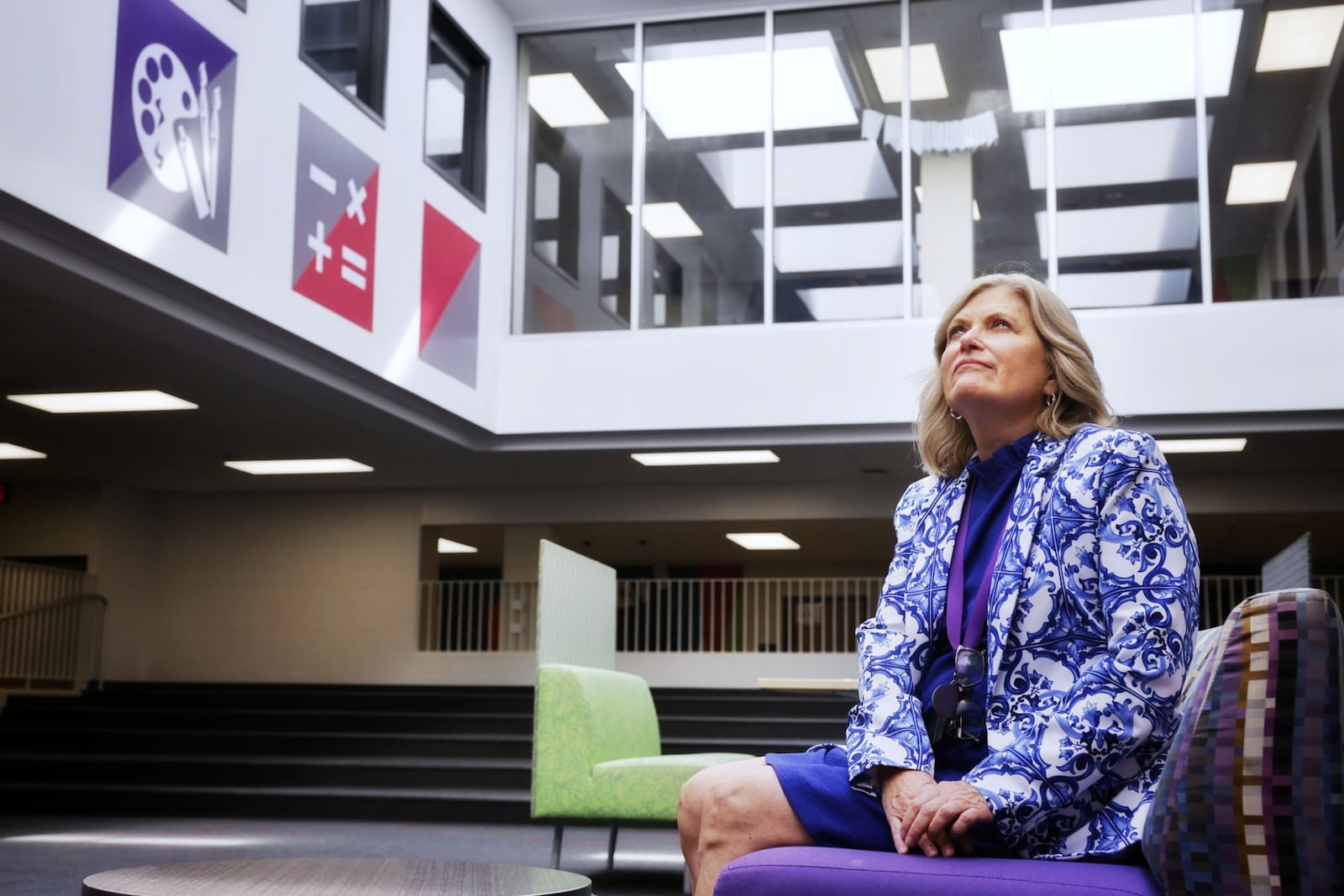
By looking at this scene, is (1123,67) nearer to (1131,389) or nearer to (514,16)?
(1131,389)

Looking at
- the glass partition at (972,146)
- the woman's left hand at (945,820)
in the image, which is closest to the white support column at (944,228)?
the glass partition at (972,146)

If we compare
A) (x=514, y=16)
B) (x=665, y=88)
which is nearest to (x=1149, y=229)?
(x=665, y=88)

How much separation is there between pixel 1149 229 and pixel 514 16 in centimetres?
460

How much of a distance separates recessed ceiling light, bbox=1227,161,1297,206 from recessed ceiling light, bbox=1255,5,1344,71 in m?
0.63

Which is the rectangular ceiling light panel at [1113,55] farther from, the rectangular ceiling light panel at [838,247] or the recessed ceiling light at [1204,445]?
the recessed ceiling light at [1204,445]

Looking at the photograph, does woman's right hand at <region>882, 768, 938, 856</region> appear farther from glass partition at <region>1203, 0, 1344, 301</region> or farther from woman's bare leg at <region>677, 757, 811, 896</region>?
glass partition at <region>1203, 0, 1344, 301</region>

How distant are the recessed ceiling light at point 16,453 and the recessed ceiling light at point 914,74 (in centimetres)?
667

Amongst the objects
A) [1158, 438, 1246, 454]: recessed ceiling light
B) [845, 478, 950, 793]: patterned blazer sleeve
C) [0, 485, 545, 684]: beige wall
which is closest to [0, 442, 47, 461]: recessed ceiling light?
[0, 485, 545, 684]: beige wall

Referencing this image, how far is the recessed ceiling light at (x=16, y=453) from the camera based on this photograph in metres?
10.1

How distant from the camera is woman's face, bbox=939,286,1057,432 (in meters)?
1.93

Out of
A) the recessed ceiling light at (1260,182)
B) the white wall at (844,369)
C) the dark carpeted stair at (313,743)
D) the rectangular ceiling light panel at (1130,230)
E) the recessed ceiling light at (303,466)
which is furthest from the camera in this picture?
the recessed ceiling light at (303,466)

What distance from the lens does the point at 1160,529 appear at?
1681 mm

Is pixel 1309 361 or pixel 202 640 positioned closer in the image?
pixel 1309 361

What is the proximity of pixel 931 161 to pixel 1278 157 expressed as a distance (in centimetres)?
215
